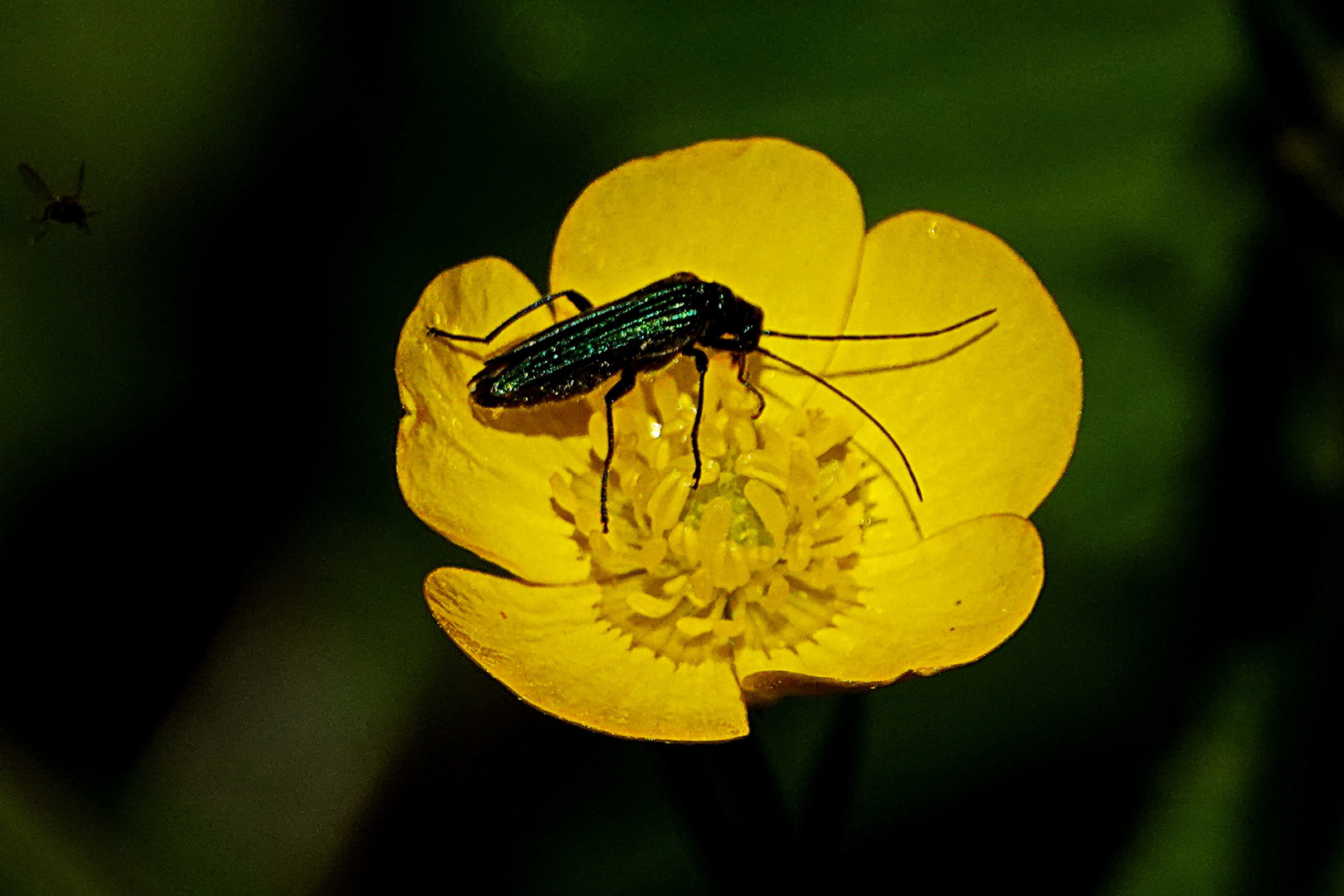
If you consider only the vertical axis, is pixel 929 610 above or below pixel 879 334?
below

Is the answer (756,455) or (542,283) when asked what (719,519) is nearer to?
(756,455)

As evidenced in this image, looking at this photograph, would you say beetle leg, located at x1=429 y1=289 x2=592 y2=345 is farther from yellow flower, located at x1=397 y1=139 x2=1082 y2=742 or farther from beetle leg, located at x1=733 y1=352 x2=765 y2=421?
beetle leg, located at x1=733 y1=352 x2=765 y2=421

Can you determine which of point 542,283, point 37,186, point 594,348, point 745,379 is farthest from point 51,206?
point 745,379

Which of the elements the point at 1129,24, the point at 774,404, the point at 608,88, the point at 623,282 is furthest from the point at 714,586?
the point at 1129,24

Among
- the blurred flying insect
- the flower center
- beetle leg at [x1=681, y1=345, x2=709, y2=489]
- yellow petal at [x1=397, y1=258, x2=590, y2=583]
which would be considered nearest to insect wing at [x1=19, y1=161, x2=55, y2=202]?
the blurred flying insect

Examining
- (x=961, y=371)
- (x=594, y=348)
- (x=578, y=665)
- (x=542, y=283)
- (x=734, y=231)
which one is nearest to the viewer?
(x=578, y=665)

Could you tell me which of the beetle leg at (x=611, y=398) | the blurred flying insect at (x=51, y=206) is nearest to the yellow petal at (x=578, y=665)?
the beetle leg at (x=611, y=398)

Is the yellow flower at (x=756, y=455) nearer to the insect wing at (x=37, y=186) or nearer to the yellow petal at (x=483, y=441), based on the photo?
the yellow petal at (x=483, y=441)
